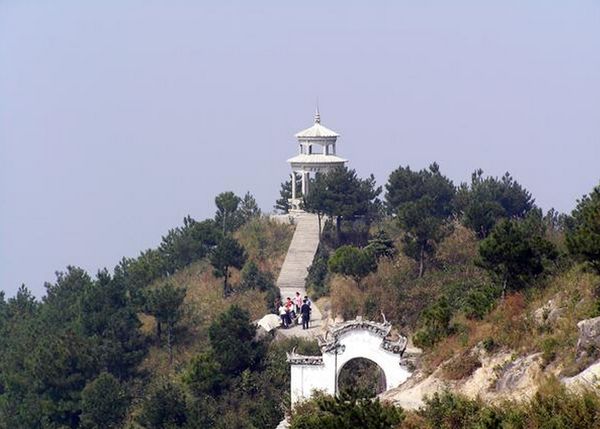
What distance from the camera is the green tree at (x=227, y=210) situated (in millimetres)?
44406

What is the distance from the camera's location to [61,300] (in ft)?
145

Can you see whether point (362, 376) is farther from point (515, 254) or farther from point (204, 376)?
point (515, 254)

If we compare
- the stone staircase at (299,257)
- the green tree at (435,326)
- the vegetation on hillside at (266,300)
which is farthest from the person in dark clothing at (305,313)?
the green tree at (435,326)

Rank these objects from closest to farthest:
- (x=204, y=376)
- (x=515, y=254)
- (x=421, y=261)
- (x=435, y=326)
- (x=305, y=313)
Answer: (x=515, y=254) < (x=435, y=326) < (x=204, y=376) < (x=305, y=313) < (x=421, y=261)

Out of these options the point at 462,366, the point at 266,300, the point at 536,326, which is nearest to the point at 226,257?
the point at 266,300

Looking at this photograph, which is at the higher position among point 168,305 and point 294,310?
point 168,305

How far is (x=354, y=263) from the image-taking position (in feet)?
120

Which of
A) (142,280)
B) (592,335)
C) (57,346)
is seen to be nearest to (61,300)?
(142,280)

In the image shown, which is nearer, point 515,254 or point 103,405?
point 515,254

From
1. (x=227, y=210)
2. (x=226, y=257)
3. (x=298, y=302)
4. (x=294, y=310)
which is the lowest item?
(x=294, y=310)

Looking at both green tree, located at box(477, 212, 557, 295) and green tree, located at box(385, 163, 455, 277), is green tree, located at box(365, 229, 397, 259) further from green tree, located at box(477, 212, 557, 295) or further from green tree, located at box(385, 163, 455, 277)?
green tree, located at box(477, 212, 557, 295)

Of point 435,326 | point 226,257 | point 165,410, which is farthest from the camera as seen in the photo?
point 226,257

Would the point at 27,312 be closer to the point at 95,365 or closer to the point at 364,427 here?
the point at 95,365

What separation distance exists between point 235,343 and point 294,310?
4544mm
